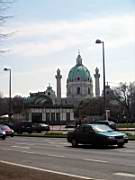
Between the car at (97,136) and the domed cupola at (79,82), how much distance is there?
462 ft

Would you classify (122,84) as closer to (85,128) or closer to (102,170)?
(85,128)

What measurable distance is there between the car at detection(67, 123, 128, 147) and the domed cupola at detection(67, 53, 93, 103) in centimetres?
14080

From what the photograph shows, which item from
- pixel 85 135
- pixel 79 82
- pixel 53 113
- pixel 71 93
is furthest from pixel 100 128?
pixel 71 93

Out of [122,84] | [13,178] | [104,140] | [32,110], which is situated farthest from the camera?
[122,84]

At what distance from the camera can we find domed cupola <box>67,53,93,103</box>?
17625 cm

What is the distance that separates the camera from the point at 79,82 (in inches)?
6890

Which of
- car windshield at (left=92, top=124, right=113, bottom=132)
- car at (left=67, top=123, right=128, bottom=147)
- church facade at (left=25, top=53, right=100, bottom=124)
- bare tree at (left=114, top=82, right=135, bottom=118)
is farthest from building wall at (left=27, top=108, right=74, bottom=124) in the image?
car windshield at (left=92, top=124, right=113, bottom=132)

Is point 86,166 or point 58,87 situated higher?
point 58,87

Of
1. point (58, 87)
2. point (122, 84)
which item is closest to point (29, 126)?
point (122, 84)

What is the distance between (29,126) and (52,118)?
45807 millimetres

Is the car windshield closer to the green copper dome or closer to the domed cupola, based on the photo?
the domed cupola

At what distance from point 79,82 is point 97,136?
144 metres

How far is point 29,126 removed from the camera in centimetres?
7012

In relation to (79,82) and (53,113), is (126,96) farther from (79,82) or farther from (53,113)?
(79,82)
